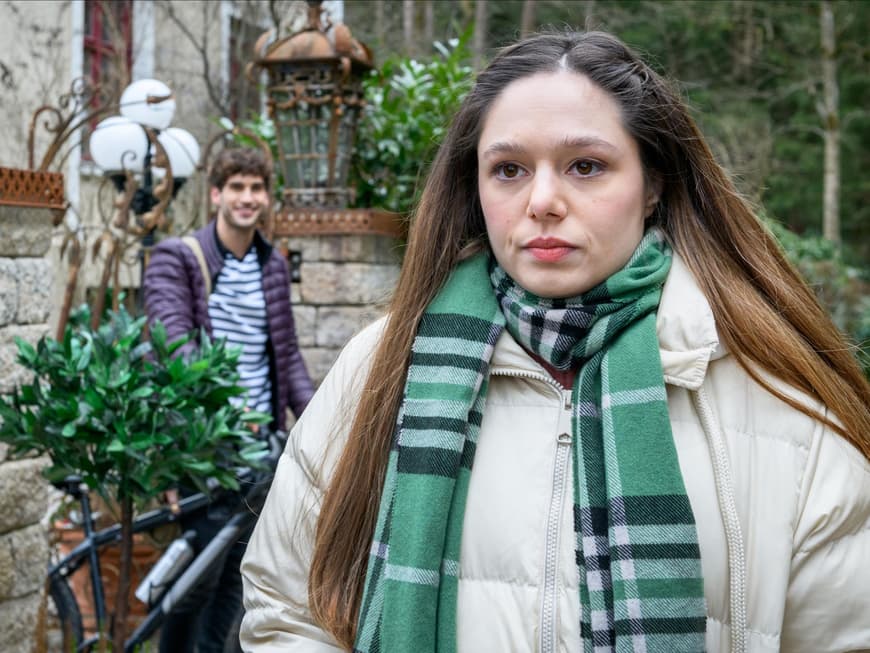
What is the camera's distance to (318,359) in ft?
24.9

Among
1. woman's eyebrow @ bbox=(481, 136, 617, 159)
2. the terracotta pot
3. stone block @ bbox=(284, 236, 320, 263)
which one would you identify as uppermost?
woman's eyebrow @ bbox=(481, 136, 617, 159)

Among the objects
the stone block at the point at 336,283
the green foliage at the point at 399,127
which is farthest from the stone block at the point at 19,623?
the green foliage at the point at 399,127

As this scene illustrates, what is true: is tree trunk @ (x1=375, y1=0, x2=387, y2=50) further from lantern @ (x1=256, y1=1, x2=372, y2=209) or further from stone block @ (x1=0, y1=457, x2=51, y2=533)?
stone block @ (x1=0, y1=457, x2=51, y2=533)

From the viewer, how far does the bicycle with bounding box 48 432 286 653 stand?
3.99 m

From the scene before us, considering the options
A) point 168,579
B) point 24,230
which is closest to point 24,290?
point 24,230

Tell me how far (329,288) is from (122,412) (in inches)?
172

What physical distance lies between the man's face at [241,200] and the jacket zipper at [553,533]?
3.12 meters

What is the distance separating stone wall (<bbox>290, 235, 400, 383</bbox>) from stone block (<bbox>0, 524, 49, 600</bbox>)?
389 centimetres

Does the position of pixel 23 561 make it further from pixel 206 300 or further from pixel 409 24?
pixel 409 24

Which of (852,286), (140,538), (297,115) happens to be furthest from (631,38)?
(140,538)

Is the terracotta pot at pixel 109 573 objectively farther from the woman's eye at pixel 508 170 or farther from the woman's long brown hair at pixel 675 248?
the woman's eye at pixel 508 170

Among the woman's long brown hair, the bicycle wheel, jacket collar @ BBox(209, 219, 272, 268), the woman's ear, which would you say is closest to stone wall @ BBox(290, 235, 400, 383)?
jacket collar @ BBox(209, 219, 272, 268)

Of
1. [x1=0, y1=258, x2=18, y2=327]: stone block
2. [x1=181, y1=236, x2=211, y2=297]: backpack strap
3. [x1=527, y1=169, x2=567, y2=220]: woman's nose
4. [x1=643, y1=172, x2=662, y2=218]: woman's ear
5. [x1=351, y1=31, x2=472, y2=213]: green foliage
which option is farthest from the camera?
Result: [x1=351, y1=31, x2=472, y2=213]: green foliage

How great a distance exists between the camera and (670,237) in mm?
1858
